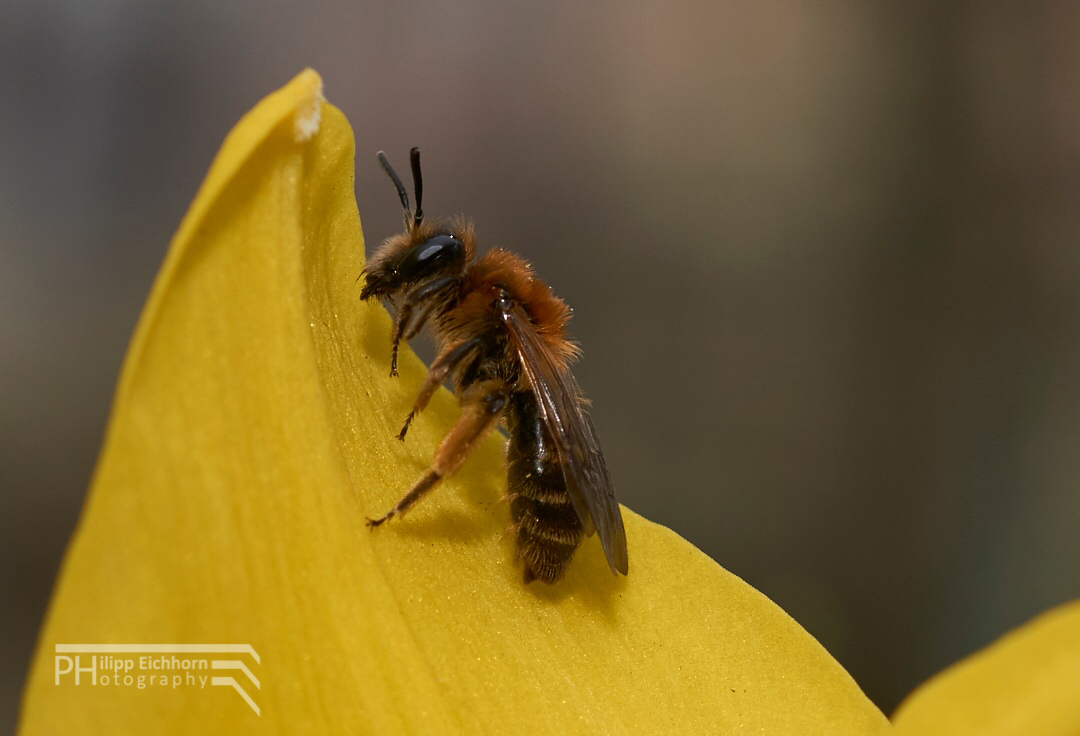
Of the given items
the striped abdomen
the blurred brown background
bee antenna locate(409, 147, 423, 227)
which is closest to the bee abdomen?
the striped abdomen

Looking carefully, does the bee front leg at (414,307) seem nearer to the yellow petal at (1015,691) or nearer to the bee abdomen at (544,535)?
the bee abdomen at (544,535)

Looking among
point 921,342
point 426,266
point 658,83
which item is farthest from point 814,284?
point 426,266

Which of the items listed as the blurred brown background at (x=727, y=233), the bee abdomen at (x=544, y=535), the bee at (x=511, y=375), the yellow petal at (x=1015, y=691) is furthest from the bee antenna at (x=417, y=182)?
the blurred brown background at (x=727, y=233)

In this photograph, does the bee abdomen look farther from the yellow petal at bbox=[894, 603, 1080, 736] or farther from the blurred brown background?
the blurred brown background

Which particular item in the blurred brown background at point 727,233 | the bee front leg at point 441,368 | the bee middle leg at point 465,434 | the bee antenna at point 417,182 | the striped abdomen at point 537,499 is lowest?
the blurred brown background at point 727,233

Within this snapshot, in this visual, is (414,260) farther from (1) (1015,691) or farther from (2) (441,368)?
(1) (1015,691)

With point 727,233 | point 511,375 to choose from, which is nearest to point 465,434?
point 511,375

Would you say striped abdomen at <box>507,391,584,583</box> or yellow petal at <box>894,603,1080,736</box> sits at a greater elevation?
yellow petal at <box>894,603,1080,736</box>
